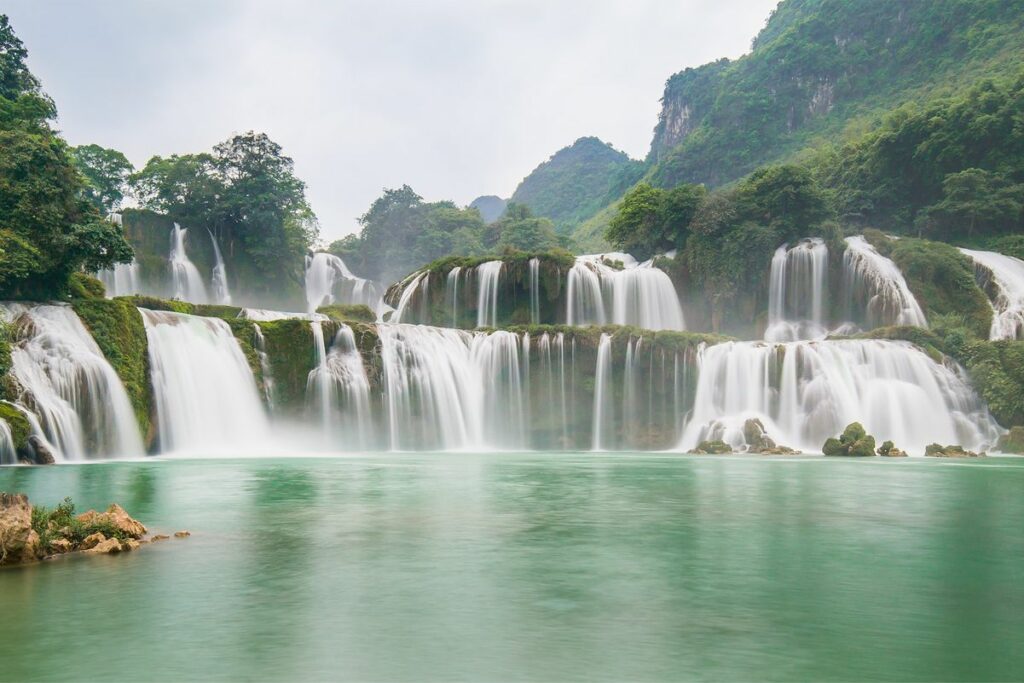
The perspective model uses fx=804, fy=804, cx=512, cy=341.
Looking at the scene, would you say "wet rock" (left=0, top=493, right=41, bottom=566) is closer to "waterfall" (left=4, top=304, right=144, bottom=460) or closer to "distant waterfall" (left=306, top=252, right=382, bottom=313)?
"waterfall" (left=4, top=304, right=144, bottom=460)

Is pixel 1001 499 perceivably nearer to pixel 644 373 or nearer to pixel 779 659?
pixel 779 659

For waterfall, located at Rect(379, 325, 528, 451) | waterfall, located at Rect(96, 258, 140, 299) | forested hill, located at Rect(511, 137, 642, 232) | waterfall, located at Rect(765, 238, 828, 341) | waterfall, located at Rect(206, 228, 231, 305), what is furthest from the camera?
forested hill, located at Rect(511, 137, 642, 232)

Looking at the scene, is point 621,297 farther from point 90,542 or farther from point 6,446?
point 90,542

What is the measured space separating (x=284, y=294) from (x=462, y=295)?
25.1 metres

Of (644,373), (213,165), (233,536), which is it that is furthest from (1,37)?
(233,536)

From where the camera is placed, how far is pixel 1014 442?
28.5 m

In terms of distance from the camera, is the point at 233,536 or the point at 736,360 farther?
the point at 736,360

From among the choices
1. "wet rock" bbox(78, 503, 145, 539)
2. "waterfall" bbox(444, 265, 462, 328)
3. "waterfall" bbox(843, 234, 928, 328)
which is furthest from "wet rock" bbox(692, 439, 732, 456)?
"wet rock" bbox(78, 503, 145, 539)

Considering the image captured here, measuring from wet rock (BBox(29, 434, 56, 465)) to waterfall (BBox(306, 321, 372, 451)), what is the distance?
970 cm

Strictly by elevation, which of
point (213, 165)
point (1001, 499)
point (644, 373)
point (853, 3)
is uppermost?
point (853, 3)

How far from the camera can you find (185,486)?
14070 millimetres

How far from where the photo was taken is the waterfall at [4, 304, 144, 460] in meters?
20.3

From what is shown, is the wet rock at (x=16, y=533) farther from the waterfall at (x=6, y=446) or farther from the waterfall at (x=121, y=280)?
the waterfall at (x=121, y=280)

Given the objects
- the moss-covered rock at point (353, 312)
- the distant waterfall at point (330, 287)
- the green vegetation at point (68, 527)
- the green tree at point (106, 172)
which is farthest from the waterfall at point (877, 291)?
the green tree at point (106, 172)
